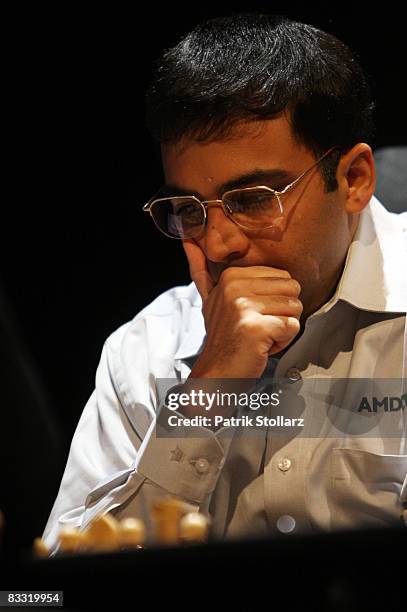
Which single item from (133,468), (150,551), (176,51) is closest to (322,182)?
(176,51)

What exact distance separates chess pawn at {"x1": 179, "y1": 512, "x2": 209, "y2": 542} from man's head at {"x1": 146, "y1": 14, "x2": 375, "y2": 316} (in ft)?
1.50

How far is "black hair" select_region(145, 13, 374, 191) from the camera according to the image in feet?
5.55

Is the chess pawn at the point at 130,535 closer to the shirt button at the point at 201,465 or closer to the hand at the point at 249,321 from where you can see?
Answer: the shirt button at the point at 201,465

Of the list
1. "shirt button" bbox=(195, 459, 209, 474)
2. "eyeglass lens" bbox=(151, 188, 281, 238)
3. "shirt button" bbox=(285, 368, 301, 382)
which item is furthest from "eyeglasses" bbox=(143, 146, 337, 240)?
"shirt button" bbox=(195, 459, 209, 474)

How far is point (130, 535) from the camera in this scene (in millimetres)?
1500

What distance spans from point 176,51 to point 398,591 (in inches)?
46.2

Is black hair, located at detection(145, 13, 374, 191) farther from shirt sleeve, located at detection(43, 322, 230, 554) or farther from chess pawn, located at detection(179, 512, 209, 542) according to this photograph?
chess pawn, located at detection(179, 512, 209, 542)

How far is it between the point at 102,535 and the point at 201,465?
→ 0.79ft

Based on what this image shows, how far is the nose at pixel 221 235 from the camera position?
172 centimetres

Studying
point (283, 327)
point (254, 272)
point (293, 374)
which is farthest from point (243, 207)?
point (293, 374)

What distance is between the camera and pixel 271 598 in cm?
98

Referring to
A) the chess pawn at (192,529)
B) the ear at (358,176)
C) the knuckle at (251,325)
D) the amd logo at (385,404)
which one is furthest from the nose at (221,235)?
the chess pawn at (192,529)

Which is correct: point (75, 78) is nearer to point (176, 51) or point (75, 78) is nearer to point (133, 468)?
point (176, 51)

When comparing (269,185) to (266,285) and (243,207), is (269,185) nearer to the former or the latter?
(243,207)
